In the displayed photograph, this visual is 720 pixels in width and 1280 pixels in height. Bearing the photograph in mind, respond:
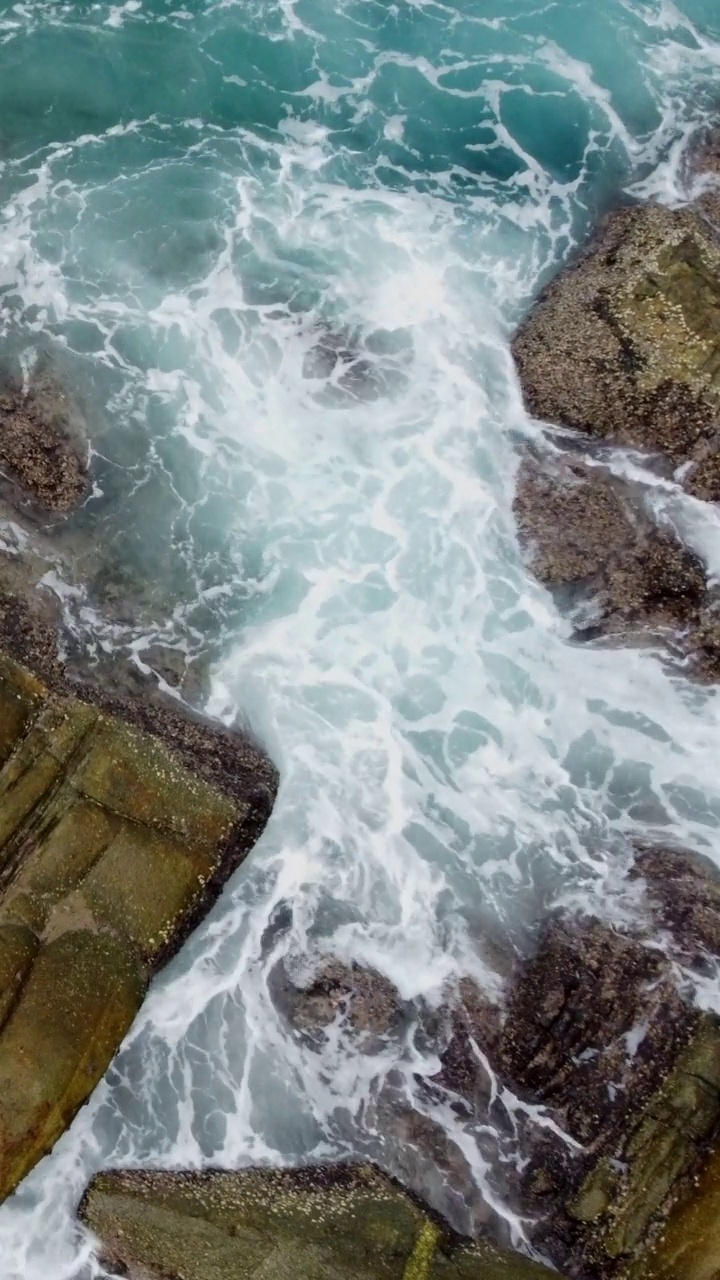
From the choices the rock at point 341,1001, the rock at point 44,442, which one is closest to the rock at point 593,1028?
the rock at point 341,1001

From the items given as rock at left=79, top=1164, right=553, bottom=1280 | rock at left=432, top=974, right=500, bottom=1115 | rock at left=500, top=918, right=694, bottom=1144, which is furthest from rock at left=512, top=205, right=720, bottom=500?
rock at left=79, top=1164, right=553, bottom=1280

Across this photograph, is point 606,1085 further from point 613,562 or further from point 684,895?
point 613,562

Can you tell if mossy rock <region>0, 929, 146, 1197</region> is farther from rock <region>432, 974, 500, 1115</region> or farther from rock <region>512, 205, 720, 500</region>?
rock <region>512, 205, 720, 500</region>

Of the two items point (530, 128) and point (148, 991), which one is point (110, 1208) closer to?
point (148, 991)

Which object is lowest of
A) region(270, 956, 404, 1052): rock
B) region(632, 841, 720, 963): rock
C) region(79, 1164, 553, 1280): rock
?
region(79, 1164, 553, 1280): rock

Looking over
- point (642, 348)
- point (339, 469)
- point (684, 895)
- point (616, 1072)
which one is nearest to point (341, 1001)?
point (616, 1072)

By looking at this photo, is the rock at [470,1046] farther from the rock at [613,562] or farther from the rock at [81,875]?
the rock at [613,562]
